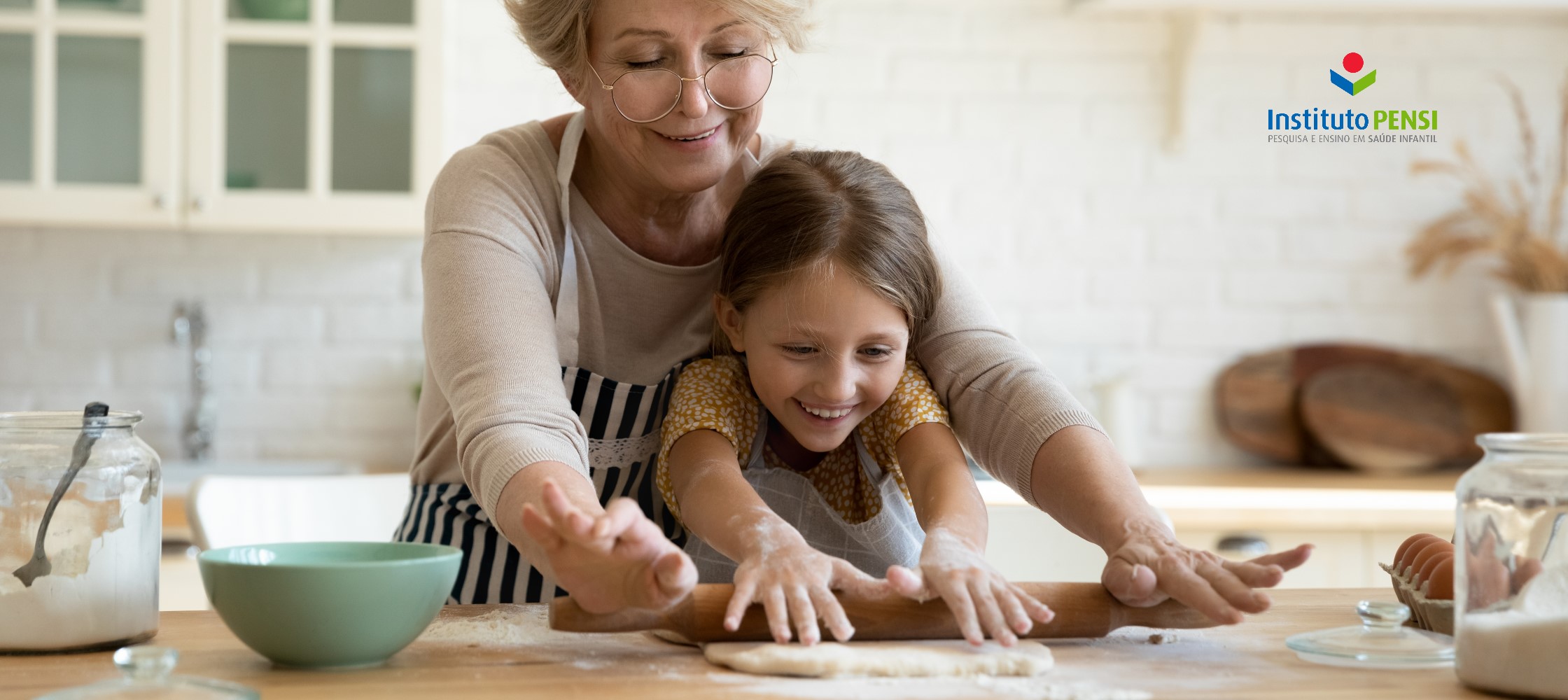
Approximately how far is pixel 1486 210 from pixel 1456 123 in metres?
0.23

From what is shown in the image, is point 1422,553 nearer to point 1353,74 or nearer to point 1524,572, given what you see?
point 1524,572

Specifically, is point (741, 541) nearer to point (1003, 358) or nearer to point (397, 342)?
point (1003, 358)

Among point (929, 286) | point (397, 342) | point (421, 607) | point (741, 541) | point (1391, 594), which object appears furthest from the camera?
point (397, 342)

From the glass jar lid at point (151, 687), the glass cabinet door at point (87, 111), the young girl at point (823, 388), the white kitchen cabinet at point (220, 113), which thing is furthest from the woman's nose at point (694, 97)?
the glass cabinet door at point (87, 111)

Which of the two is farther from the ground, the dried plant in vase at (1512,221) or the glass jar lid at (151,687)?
the dried plant in vase at (1512,221)

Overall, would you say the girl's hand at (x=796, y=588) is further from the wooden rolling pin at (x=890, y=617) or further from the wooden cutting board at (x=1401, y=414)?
the wooden cutting board at (x=1401, y=414)

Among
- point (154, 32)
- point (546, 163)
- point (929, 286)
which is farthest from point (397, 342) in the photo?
point (929, 286)

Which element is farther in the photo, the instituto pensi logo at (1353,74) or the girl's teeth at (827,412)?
the instituto pensi logo at (1353,74)

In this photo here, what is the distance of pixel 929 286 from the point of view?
1.31 metres

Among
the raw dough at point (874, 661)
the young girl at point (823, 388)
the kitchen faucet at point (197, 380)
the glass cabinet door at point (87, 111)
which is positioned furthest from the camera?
the kitchen faucet at point (197, 380)

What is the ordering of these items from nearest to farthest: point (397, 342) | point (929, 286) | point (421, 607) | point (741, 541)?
point (421, 607) < point (741, 541) < point (929, 286) < point (397, 342)

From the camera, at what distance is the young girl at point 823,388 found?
1205 millimetres

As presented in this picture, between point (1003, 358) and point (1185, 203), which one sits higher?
point (1185, 203)

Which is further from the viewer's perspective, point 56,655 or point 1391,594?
point 1391,594
